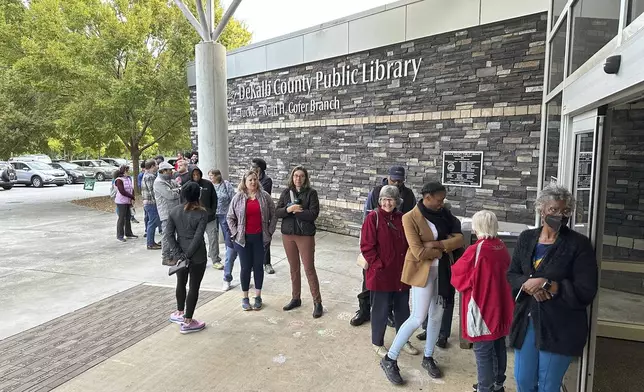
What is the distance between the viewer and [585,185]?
316 centimetres

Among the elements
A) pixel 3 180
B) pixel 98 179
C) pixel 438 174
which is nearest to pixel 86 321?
pixel 438 174

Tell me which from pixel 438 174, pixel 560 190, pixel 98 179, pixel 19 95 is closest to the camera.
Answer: pixel 560 190

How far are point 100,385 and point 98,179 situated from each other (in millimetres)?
26704

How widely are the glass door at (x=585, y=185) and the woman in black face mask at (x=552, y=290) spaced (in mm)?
221

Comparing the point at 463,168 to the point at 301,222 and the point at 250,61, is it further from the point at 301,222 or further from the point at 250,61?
the point at 250,61

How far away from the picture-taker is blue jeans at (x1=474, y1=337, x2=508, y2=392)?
10.1 feet

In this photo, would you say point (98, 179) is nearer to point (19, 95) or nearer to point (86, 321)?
point (19, 95)

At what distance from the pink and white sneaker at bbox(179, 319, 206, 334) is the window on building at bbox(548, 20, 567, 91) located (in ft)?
15.0

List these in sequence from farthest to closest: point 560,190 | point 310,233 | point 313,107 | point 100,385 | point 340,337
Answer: point 313,107 < point 310,233 < point 340,337 < point 100,385 < point 560,190

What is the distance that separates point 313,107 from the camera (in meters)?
9.62

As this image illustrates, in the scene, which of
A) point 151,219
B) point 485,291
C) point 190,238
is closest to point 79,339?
point 190,238

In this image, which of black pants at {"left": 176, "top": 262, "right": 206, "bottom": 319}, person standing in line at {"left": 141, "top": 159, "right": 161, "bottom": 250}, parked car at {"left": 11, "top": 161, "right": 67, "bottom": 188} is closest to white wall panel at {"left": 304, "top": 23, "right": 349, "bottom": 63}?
person standing in line at {"left": 141, "top": 159, "right": 161, "bottom": 250}

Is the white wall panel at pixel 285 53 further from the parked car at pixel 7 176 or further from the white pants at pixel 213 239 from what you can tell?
the parked car at pixel 7 176

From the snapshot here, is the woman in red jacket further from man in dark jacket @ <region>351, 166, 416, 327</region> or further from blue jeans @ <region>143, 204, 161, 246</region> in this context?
blue jeans @ <region>143, 204, 161, 246</region>
